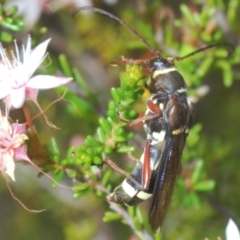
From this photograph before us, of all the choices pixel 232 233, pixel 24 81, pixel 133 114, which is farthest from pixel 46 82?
pixel 232 233

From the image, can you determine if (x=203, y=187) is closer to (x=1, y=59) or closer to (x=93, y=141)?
(x=93, y=141)

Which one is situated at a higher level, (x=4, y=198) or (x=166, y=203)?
(x=166, y=203)

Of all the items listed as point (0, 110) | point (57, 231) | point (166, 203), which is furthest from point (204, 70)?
point (57, 231)

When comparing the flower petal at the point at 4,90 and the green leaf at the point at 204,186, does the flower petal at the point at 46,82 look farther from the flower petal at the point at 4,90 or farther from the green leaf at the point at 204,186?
the green leaf at the point at 204,186

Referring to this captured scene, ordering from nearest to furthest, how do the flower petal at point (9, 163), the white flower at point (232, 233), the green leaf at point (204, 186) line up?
the flower petal at point (9, 163) < the white flower at point (232, 233) < the green leaf at point (204, 186)

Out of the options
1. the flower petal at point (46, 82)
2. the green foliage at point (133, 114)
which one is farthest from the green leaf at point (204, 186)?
the flower petal at point (46, 82)
